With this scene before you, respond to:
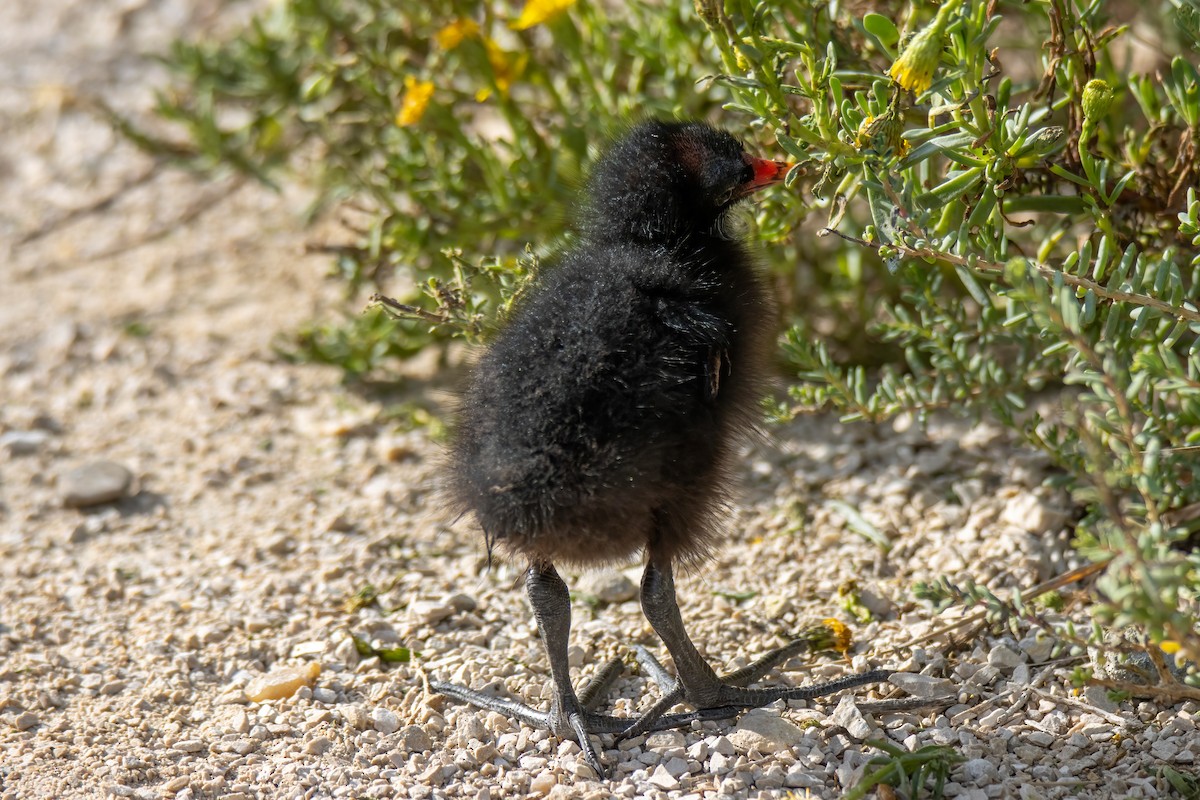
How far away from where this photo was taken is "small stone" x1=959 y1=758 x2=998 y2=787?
288cm

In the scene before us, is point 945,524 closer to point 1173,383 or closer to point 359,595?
point 1173,383

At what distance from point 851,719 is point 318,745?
4.45 ft

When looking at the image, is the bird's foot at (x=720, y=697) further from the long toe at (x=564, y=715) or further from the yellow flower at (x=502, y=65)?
the yellow flower at (x=502, y=65)

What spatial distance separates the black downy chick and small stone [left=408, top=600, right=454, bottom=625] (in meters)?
0.43

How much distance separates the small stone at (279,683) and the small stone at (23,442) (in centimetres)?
214

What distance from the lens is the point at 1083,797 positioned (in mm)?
2828

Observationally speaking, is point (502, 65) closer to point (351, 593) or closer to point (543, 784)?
point (351, 593)

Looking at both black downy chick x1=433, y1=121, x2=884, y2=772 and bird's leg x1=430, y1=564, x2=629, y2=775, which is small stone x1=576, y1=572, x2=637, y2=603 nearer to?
black downy chick x1=433, y1=121, x2=884, y2=772

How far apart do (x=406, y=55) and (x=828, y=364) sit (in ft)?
7.76

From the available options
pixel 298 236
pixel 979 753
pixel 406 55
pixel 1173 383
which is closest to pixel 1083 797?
pixel 979 753

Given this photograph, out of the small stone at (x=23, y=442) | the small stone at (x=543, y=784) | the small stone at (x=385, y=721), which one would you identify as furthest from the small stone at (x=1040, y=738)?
the small stone at (x=23, y=442)

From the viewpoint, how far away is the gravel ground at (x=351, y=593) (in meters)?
3.04

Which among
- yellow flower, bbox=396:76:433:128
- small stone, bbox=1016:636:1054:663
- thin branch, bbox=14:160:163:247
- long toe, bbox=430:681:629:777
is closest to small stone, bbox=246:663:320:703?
long toe, bbox=430:681:629:777

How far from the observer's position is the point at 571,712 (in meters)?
3.17
